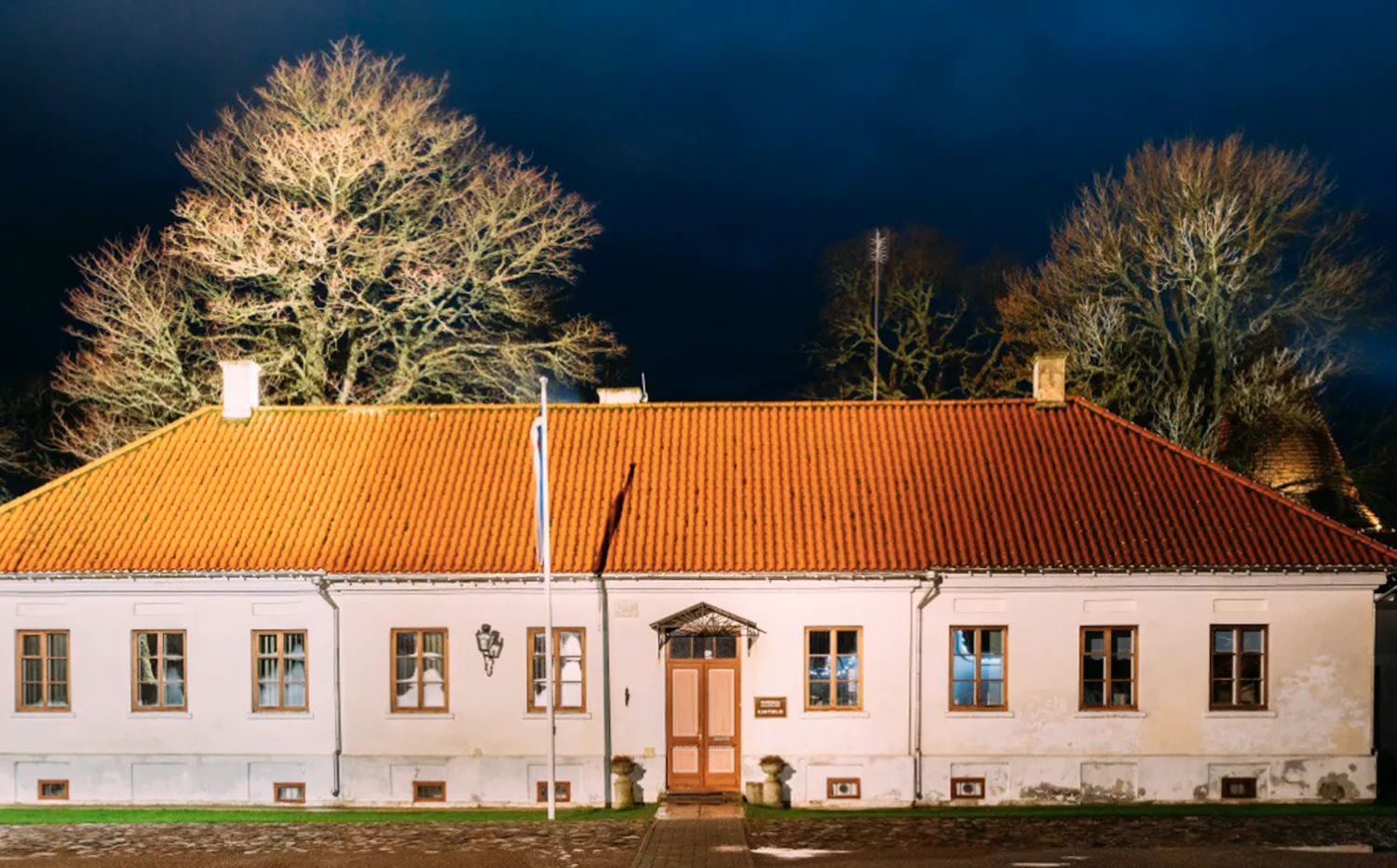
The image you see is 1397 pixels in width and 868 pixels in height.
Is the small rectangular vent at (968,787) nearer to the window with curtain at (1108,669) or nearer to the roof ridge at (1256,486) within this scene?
the window with curtain at (1108,669)

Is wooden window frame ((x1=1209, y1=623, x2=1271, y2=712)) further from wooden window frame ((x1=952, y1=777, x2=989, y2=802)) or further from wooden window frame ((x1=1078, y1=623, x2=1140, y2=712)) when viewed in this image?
wooden window frame ((x1=952, y1=777, x2=989, y2=802))

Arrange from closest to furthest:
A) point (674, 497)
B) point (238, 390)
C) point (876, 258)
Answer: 1. point (674, 497)
2. point (238, 390)
3. point (876, 258)

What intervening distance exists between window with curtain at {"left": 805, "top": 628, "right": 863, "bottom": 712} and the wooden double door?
4.57 feet

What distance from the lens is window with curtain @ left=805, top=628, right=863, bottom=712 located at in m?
21.4

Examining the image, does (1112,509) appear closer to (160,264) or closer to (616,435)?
(616,435)

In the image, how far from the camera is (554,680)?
2147 centimetres

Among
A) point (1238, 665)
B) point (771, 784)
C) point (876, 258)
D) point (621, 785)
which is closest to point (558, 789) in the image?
point (621, 785)

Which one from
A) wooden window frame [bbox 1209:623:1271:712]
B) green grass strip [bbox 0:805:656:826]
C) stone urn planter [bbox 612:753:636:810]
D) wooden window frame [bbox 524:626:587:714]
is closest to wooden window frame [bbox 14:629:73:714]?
green grass strip [bbox 0:805:656:826]

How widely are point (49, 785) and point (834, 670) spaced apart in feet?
50.2

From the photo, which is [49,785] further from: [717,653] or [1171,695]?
[1171,695]

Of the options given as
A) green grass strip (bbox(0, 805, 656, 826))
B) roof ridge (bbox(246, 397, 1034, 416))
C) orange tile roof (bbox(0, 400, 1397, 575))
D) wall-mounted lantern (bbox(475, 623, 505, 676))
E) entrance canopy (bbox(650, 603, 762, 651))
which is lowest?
green grass strip (bbox(0, 805, 656, 826))

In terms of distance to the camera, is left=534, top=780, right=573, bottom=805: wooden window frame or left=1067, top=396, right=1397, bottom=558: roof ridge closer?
left=1067, top=396, right=1397, bottom=558: roof ridge

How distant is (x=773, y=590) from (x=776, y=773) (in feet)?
11.0

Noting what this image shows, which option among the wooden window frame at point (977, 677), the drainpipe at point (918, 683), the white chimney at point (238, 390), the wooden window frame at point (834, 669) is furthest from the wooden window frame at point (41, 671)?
the wooden window frame at point (977, 677)
